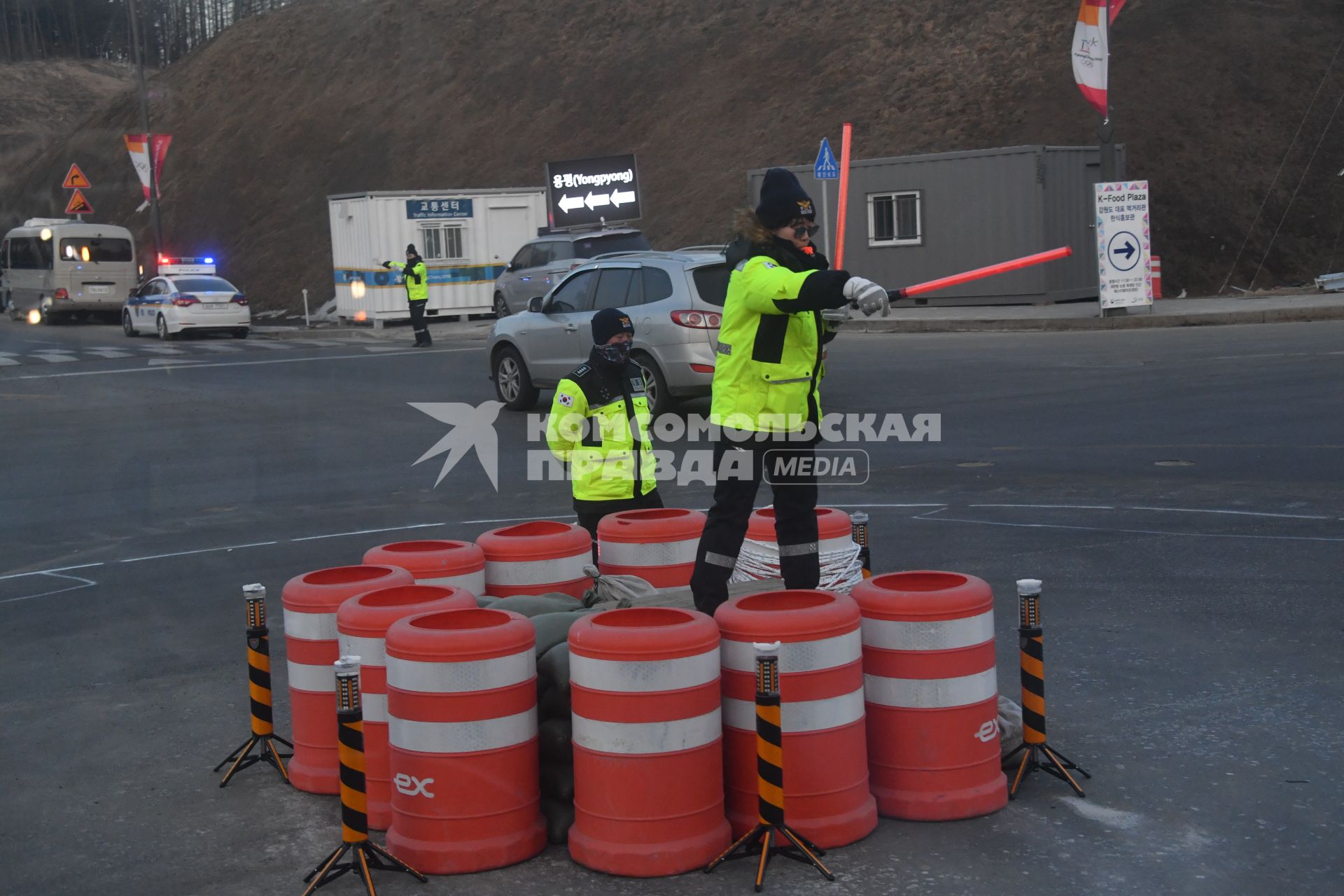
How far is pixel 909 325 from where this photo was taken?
85.7 ft

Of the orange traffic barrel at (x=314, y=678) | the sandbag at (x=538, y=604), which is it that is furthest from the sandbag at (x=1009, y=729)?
the orange traffic barrel at (x=314, y=678)

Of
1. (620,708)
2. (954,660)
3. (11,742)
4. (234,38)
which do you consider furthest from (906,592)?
(234,38)

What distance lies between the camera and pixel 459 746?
4.70 m

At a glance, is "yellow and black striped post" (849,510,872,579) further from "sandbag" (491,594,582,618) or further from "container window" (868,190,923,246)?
"container window" (868,190,923,246)

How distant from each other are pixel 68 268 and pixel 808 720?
138 feet

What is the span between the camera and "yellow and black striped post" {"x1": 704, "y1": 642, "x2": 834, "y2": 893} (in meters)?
4.53

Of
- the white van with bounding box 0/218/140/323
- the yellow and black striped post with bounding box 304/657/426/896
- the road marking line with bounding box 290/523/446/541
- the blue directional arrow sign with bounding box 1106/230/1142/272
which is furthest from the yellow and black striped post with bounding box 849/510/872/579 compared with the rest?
the white van with bounding box 0/218/140/323

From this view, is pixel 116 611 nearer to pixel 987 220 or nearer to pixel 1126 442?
pixel 1126 442

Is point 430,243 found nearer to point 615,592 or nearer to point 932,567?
point 932,567

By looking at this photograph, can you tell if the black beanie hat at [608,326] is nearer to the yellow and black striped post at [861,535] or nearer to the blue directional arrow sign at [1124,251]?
the yellow and black striped post at [861,535]

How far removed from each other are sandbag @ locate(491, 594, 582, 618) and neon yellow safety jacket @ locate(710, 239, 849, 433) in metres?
1.04

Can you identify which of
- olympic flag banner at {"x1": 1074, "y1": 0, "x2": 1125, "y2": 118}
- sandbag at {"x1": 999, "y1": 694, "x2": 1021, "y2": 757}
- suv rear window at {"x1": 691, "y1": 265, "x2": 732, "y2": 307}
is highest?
olympic flag banner at {"x1": 1074, "y1": 0, "x2": 1125, "y2": 118}

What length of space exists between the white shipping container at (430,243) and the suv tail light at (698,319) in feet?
62.7

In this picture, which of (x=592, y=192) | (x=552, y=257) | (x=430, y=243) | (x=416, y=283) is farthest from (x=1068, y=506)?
Answer: (x=430, y=243)
